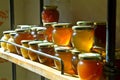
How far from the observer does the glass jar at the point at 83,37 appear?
788 millimetres

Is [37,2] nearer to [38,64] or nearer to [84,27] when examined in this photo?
[38,64]

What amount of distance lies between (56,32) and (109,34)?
26 centimetres

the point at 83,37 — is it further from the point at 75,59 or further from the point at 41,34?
the point at 41,34

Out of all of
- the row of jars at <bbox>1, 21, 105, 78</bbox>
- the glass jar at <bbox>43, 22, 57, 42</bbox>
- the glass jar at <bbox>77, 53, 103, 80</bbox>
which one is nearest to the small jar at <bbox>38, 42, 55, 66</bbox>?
the row of jars at <bbox>1, 21, 105, 78</bbox>

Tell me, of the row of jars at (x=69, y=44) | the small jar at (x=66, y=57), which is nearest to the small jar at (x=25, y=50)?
the row of jars at (x=69, y=44)

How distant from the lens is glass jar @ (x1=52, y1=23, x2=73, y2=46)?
907mm

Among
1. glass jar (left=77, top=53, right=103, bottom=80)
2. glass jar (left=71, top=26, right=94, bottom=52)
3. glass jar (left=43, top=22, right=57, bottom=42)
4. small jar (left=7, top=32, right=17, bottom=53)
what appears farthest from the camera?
small jar (left=7, top=32, right=17, bottom=53)

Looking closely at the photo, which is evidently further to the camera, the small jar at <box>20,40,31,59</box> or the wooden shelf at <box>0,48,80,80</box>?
the small jar at <box>20,40,31,59</box>

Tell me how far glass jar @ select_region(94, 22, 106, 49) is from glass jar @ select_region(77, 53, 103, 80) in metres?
0.16

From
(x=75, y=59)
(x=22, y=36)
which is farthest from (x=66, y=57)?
(x=22, y=36)

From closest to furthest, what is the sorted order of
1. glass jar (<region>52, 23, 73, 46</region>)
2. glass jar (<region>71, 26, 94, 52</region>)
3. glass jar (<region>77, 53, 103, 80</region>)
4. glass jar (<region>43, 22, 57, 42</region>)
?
1. glass jar (<region>77, 53, 103, 80</region>)
2. glass jar (<region>71, 26, 94, 52</region>)
3. glass jar (<region>52, 23, 73, 46</region>)
4. glass jar (<region>43, 22, 57, 42</region>)

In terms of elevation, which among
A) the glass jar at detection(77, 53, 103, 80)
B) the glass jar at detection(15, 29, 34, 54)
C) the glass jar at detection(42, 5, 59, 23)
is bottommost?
the glass jar at detection(77, 53, 103, 80)

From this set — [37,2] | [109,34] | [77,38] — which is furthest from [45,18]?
[37,2]

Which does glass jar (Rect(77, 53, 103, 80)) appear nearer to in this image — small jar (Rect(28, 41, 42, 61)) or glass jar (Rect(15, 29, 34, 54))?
small jar (Rect(28, 41, 42, 61))
